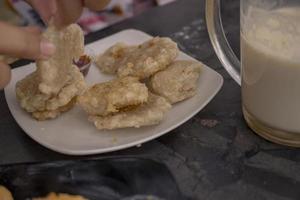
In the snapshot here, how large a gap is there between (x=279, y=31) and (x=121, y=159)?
25cm

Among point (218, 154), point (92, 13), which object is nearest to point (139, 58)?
point (218, 154)

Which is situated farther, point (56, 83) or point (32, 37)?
point (56, 83)

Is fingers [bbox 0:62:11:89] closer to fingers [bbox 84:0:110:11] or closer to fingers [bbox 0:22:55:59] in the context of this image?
fingers [bbox 0:22:55:59]

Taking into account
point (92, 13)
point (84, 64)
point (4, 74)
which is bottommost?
point (92, 13)

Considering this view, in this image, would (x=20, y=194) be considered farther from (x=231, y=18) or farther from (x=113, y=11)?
(x=113, y=11)

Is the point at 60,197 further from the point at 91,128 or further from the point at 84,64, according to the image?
the point at 84,64

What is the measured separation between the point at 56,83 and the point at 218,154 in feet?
0.79

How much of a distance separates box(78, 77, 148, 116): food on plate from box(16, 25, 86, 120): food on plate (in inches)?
1.3

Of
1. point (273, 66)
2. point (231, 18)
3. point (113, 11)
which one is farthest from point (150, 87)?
point (113, 11)

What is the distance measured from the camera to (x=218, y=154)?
67 centimetres

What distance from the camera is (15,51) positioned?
22.3 inches

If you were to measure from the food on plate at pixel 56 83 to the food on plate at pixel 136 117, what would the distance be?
58 millimetres

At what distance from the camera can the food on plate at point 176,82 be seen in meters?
0.73

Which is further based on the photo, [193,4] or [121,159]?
[193,4]
